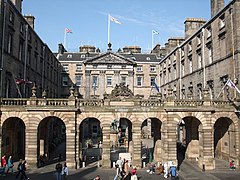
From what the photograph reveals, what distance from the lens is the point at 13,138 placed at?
A: 97.9ft

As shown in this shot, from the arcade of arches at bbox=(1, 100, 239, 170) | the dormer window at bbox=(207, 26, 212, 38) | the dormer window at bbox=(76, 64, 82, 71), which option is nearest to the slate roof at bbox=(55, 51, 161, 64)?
the dormer window at bbox=(76, 64, 82, 71)

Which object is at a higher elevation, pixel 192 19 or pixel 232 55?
pixel 192 19

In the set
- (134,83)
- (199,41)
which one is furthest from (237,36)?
(134,83)

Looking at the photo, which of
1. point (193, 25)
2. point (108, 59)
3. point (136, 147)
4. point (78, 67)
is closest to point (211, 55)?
point (193, 25)

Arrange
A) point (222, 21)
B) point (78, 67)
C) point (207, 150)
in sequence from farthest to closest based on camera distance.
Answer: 1. point (78, 67)
2. point (222, 21)
3. point (207, 150)

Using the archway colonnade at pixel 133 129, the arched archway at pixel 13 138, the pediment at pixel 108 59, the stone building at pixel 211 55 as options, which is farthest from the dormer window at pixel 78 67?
the archway colonnade at pixel 133 129

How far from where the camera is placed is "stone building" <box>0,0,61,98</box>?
2695cm

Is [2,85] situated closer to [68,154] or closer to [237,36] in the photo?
[68,154]

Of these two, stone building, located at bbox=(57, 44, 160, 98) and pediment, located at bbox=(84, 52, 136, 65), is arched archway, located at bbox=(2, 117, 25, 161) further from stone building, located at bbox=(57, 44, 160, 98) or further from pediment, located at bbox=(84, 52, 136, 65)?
pediment, located at bbox=(84, 52, 136, 65)

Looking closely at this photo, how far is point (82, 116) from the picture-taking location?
88.0 feet

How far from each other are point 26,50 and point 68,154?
15717 mm

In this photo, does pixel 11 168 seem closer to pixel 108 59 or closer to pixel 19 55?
pixel 19 55

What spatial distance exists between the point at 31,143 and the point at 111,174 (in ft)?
29.3

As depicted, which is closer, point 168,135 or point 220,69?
point 168,135
